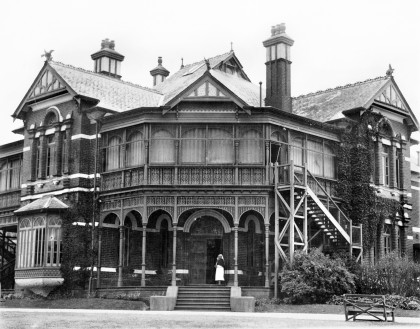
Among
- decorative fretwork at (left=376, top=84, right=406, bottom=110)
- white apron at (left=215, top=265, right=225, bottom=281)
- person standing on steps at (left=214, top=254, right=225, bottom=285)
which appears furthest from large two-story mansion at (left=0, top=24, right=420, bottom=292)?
white apron at (left=215, top=265, right=225, bottom=281)

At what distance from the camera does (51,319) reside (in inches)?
843

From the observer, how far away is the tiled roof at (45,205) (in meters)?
34.2

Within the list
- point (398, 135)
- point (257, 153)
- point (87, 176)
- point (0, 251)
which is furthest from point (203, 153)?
point (0, 251)

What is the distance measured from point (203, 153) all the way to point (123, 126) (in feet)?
12.6

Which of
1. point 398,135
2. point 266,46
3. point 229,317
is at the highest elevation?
point 266,46

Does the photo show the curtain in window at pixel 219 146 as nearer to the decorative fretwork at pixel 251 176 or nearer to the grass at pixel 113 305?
the decorative fretwork at pixel 251 176

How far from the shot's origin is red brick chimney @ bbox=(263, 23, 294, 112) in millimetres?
35906

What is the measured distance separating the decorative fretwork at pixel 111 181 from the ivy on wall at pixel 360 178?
34.3 ft

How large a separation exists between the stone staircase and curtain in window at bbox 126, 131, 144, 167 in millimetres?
6456

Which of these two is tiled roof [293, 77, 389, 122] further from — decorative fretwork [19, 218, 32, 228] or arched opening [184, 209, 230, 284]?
decorative fretwork [19, 218, 32, 228]

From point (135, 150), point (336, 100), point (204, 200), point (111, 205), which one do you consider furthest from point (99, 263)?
point (336, 100)

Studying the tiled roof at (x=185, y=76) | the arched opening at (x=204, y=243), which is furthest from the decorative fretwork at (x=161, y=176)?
the tiled roof at (x=185, y=76)

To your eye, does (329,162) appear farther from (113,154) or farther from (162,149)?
(113,154)

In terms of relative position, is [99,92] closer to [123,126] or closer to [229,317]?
[123,126]
